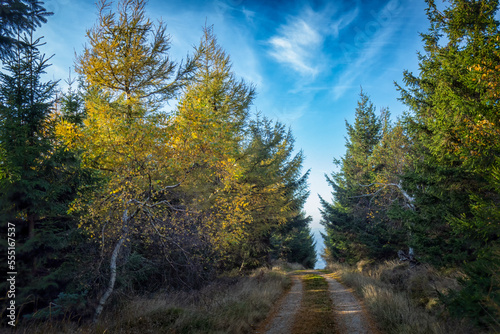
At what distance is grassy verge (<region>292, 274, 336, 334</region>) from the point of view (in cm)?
683

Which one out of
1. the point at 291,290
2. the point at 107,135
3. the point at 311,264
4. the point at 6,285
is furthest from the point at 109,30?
the point at 311,264

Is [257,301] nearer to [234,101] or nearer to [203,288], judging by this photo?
[203,288]

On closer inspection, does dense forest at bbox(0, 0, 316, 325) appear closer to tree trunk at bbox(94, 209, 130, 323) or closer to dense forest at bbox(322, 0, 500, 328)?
tree trunk at bbox(94, 209, 130, 323)

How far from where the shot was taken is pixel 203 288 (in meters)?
9.71

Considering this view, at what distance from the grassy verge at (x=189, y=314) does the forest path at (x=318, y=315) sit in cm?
60

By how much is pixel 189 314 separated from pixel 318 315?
454 cm

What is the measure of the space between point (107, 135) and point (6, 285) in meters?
4.59

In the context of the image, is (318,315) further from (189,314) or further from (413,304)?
(189,314)

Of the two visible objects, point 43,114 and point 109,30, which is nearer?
point 43,114

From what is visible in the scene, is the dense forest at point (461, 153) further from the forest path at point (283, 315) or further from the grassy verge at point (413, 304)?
the forest path at point (283, 315)

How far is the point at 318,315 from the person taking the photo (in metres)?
8.03

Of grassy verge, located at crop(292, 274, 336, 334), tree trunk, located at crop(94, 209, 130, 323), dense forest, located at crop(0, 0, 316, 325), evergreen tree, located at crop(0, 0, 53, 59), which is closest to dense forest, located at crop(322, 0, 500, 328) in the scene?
grassy verge, located at crop(292, 274, 336, 334)

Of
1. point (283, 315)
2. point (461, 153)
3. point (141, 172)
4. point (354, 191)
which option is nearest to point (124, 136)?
point (141, 172)

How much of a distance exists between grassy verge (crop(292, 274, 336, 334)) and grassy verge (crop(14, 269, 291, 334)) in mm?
1357
